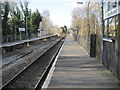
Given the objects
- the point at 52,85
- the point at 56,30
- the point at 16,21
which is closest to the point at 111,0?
the point at 52,85

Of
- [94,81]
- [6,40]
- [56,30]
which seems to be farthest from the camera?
[56,30]

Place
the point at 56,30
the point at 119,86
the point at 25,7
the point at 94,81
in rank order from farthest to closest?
the point at 56,30, the point at 25,7, the point at 94,81, the point at 119,86

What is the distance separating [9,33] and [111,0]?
36.0 m

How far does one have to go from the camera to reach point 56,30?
573ft

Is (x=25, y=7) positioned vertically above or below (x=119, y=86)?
above

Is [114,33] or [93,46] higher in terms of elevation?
[114,33]

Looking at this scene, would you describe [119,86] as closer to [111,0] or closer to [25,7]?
[111,0]

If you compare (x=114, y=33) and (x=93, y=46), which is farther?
(x=93, y=46)

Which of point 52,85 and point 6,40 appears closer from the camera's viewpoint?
point 52,85

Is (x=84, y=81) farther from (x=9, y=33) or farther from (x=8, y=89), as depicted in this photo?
(x=9, y=33)

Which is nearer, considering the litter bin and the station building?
the station building

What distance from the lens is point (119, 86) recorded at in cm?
703

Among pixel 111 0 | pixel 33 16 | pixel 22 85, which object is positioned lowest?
pixel 22 85

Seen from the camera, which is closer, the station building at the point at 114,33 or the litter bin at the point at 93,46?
the station building at the point at 114,33
